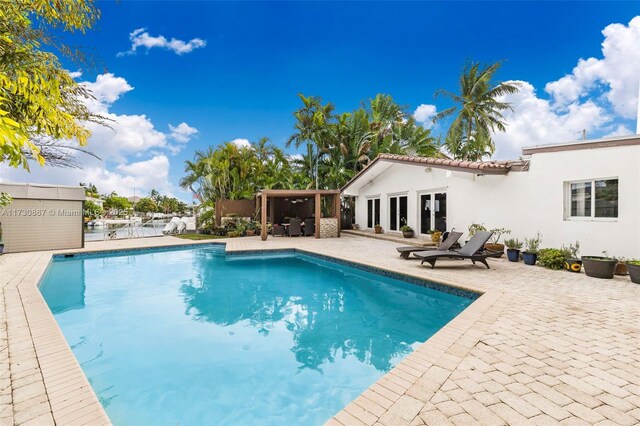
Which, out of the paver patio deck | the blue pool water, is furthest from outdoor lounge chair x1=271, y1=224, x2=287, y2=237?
the paver patio deck

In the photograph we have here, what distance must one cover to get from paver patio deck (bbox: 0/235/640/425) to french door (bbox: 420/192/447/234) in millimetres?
8212

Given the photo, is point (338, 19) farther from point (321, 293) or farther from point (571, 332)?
point (571, 332)

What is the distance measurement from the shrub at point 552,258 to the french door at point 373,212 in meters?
10.7

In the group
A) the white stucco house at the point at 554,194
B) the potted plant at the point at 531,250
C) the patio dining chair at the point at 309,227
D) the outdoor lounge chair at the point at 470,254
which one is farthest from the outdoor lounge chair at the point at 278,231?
the potted plant at the point at 531,250

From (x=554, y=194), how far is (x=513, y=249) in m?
2.08

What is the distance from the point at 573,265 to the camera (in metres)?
8.47

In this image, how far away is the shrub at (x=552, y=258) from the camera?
8773 mm

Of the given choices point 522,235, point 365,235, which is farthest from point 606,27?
point 365,235

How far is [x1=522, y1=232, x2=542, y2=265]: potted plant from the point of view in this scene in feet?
31.2

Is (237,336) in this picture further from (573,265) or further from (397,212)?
(397,212)

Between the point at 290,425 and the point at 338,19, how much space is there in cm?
2071

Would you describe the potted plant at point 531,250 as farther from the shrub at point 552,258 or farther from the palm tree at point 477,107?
the palm tree at point 477,107

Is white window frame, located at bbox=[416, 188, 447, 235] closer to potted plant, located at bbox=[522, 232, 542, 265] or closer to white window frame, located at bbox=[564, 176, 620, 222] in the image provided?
potted plant, located at bbox=[522, 232, 542, 265]

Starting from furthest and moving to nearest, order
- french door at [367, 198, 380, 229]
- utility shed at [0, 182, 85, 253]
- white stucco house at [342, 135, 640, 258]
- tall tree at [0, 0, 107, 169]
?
french door at [367, 198, 380, 229] < utility shed at [0, 182, 85, 253] < white stucco house at [342, 135, 640, 258] < tall tree at [0, 0, 107, 169]
